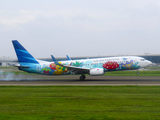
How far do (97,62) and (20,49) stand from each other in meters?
13.3

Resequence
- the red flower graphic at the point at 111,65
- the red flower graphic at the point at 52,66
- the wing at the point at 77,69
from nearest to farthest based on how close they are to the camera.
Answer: the wing at the point at 77,69 → the red flower graphic at the point at 111,65 → the red flower graphic at the point at 52,66

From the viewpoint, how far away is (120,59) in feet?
113

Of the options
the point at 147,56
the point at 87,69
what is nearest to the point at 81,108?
the point at 87,69

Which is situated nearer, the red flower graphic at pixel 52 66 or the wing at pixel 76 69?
the wing at pixel 76 69

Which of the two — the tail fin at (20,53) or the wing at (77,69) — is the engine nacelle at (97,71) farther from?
the tail fin at (20,53)

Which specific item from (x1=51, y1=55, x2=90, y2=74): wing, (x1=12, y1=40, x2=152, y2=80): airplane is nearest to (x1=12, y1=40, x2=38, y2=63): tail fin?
(x1=12, y1=40, x2=152, y2=80): airplane

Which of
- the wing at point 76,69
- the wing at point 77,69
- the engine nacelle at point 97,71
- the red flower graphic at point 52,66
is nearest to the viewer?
the engine nacelle at point 97,71

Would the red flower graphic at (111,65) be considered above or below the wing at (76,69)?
above

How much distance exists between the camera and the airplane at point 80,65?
34.2 m

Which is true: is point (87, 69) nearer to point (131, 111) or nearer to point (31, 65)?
point (31, 65)

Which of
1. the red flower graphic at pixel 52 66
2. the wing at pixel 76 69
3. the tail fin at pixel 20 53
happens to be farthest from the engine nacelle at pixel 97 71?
the tail fin at pixel 20 53

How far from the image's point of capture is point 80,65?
35656mm

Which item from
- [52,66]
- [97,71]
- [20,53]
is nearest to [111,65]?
[97,71]

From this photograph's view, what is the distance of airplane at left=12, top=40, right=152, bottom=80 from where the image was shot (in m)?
34.2
